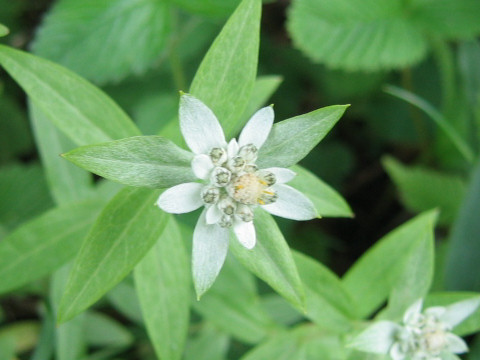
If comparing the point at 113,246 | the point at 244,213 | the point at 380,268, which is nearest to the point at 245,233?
the point at 244,213

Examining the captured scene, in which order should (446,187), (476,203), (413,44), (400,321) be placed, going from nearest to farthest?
(400,321), (476,203), (413,44), (446,187)

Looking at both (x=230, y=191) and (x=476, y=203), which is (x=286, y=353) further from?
(x=476, y=203)

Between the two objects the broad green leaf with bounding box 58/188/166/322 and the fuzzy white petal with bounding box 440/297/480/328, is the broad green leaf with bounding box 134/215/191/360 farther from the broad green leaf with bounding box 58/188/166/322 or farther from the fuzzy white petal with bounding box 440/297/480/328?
the fuzzy white petal with bounding box 440/297/480/328

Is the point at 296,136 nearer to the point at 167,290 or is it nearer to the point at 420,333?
the point at 167,290

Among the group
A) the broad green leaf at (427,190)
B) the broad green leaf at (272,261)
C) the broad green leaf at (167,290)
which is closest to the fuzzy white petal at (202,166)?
the broad green leaf at (272,261)

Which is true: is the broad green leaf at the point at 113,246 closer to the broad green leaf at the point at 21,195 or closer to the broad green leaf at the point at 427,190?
the broad green leaf at the point at 21,195

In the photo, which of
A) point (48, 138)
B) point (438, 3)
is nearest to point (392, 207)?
point (438, 3)
